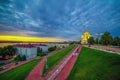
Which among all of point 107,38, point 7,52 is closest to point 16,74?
point 7,52

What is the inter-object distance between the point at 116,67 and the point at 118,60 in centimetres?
250

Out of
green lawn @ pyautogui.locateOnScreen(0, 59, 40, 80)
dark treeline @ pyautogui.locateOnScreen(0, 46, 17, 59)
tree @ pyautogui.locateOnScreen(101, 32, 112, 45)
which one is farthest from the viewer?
tree @ pyautogui.locateOnScreen(101, 32, 112, 45)

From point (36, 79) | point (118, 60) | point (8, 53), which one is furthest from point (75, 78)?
point (8, 53)

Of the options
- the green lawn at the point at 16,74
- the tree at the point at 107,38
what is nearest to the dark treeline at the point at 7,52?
the green lawn at the point at 16,74

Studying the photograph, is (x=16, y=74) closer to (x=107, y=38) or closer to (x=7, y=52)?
(x=7, y=52)

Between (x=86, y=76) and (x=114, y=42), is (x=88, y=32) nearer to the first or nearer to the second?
(x=114, y=42)

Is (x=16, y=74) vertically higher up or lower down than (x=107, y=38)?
lower down

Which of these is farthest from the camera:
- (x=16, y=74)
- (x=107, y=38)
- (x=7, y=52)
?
(x=7, y=52)

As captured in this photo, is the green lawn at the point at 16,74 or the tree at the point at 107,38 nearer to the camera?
the green lawn at the point at 16,74

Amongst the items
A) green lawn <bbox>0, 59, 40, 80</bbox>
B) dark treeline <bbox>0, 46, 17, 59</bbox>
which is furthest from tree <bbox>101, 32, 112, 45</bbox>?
dark treeline <bbox>0, 46, 17, 59</bbox>

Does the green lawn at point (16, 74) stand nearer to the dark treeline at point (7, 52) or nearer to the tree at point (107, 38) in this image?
the dark treeline at point (7, 52)

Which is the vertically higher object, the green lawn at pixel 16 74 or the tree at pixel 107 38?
the tree at pixel 107 38

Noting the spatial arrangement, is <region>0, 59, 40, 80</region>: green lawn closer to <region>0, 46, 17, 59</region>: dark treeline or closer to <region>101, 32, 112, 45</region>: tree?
<region>0, 46, 17, 59</region>: dark treeline

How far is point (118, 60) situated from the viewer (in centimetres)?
1625
